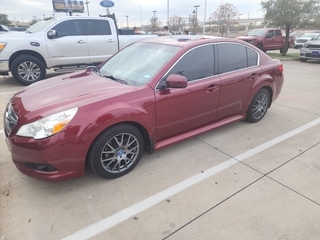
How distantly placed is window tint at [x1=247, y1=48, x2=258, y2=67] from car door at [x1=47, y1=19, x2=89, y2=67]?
5064 millimetres

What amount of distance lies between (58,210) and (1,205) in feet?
1.95

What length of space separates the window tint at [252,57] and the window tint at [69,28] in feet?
17.2

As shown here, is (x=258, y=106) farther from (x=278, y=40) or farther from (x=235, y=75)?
(x=278, y=40)

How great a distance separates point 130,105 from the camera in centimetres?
266

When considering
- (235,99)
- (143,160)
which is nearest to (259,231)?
(143,160)

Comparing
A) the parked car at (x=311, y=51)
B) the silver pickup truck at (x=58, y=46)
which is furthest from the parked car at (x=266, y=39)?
the silver pickup truck at (x=58, y=46)

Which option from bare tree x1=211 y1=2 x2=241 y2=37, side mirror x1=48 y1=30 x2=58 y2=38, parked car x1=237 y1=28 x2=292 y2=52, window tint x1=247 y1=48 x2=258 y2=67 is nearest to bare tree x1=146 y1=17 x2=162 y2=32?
bare tree x1=211 y1=2 x2=241 y2=37

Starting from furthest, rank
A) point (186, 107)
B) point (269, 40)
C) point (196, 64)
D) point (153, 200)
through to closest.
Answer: point (269, 40), point (196, 64), point (186, 107), point (153, 200)

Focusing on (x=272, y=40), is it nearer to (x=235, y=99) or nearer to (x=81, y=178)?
(x=235, y=99)

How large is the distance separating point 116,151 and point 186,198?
36.6 inches

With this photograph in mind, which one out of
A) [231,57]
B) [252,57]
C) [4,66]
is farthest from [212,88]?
[4,66]

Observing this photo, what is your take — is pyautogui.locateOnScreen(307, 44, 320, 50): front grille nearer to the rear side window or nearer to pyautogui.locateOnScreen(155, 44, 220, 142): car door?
the rear side window

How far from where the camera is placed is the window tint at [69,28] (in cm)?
690

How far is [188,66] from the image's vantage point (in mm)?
3176
